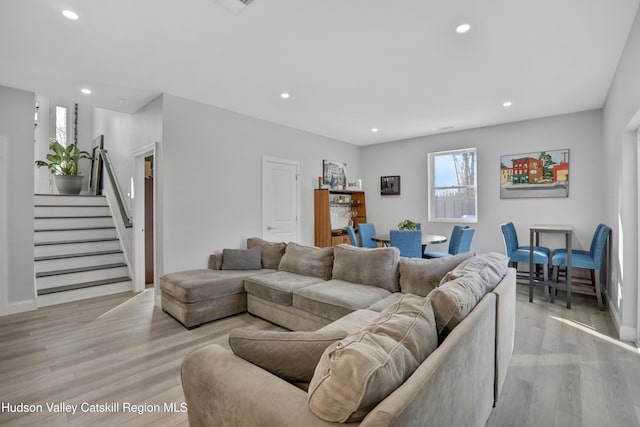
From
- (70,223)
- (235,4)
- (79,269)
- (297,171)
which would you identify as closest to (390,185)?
(297,171)

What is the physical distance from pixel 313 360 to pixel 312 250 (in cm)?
258

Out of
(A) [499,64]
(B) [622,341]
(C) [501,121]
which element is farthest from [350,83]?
(B) [622,341]

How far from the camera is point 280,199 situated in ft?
16.9

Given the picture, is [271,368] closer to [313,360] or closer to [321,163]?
[313,360]

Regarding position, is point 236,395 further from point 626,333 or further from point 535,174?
point 535,174

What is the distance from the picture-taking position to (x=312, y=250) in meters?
3.75

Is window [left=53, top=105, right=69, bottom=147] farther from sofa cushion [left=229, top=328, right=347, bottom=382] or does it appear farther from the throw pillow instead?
sofa cushion [left=229, top=328, right=347, bottom=382]

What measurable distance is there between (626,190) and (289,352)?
3.54 m

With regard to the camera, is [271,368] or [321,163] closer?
[271,368]

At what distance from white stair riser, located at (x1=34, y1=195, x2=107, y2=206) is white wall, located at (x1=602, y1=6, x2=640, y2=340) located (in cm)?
750

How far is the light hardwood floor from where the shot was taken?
1.85 metres

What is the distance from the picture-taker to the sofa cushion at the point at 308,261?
3518mm

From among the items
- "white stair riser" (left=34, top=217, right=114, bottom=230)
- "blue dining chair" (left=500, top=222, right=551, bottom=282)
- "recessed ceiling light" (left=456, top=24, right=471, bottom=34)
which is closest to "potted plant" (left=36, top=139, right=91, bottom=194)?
"white stair riser" (left=34, top=217, right=114, bottom=230)

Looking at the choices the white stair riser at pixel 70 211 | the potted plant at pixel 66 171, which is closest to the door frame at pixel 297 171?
the white stair riser at pixel 70 211
